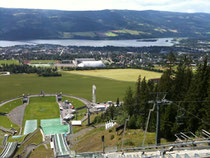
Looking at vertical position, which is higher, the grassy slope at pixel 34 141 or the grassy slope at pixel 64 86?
the grassy slope at pixel 34 141

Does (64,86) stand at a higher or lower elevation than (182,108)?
lower

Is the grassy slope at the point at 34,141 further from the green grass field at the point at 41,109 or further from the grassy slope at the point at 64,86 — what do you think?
the grassy slope at the point at 64,86

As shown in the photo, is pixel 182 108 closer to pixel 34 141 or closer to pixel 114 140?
pixel 114 140

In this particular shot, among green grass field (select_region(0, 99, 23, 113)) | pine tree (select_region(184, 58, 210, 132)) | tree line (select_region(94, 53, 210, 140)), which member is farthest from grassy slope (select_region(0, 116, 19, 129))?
pine tree (select_region(184, 58, 210, 132))

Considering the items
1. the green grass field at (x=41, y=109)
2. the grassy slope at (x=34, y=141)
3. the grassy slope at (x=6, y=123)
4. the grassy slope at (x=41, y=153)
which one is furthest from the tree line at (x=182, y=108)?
the grassy slope at (x=6, y=123)

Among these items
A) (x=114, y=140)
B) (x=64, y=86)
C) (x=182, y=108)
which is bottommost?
(x=64, y=86)

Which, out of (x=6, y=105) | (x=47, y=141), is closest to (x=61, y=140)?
(x=47, y=141)

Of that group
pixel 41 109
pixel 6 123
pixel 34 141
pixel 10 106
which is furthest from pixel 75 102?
pixel 34 141
